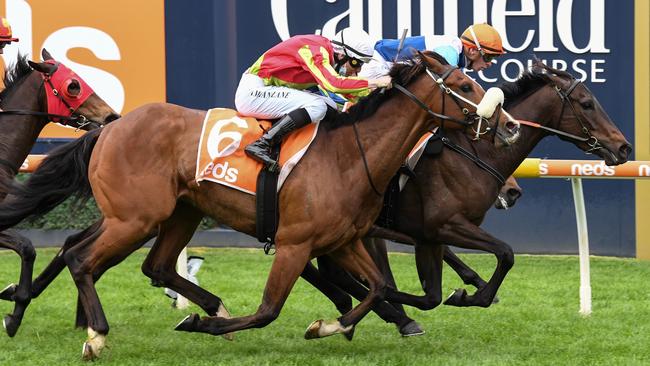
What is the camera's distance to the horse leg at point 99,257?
5875 millimetres

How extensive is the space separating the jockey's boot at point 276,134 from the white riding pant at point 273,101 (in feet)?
0.20

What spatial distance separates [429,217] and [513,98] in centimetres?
93

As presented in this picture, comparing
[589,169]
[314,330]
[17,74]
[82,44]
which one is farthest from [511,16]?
[314,330]

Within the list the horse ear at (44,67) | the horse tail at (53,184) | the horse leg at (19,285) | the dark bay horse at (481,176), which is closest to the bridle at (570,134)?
the dark bay horse at (481,176)

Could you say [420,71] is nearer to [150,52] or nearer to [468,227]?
[468,227]

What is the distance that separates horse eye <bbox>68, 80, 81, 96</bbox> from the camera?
698 centimetres

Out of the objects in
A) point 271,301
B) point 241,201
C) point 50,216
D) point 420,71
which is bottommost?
point 50,216

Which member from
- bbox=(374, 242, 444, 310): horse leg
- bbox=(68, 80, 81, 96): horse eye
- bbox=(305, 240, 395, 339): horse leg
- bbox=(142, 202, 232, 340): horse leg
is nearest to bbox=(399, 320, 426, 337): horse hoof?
bbox=(374, 242, 444, 310): horse leg

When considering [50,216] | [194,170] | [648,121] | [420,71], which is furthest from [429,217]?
[50,216]

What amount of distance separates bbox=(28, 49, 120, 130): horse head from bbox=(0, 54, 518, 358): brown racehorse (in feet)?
2.95

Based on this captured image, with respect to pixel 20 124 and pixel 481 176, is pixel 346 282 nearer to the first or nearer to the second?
pixel 481 176

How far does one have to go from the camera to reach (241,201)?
233 inches

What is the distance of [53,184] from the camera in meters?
6.34

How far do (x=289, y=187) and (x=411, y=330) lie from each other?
1.23 metres
